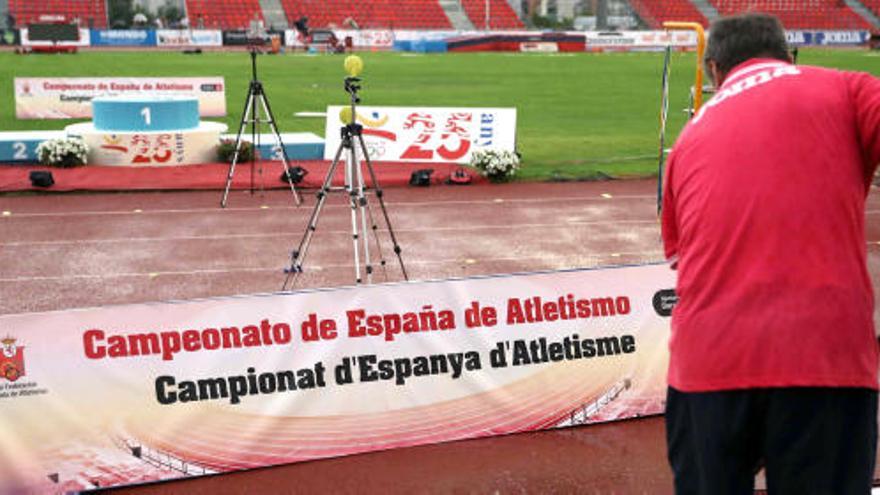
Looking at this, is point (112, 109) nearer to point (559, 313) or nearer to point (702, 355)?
point (559, 313)

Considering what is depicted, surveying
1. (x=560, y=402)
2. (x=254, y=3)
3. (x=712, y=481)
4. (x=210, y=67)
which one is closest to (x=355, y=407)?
(x=560, y=402)

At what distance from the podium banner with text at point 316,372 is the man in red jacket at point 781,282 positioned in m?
→ 2.86

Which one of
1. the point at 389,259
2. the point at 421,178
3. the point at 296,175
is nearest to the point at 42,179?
the point at 296,175

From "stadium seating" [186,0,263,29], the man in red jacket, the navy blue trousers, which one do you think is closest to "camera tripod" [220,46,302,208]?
the man in red jacket

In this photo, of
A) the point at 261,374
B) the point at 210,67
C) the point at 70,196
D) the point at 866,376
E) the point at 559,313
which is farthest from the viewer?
the point at 210,67

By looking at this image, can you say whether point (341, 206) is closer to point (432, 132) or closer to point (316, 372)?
point (432, 132)

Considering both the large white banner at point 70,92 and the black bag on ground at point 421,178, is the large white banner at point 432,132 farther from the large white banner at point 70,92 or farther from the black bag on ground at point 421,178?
the large white banner at point 70,92

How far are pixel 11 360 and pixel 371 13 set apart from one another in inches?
2590

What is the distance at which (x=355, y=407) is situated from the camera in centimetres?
562

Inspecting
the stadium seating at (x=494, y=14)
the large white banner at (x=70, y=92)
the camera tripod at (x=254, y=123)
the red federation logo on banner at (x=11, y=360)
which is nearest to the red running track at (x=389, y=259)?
the camera tripod at (x=254, y=123)

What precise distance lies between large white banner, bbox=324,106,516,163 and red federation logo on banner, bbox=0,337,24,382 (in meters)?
12.1

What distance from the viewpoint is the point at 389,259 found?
427 inches

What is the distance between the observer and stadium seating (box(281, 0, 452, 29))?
67188 millimetres

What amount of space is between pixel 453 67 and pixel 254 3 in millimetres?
31952
